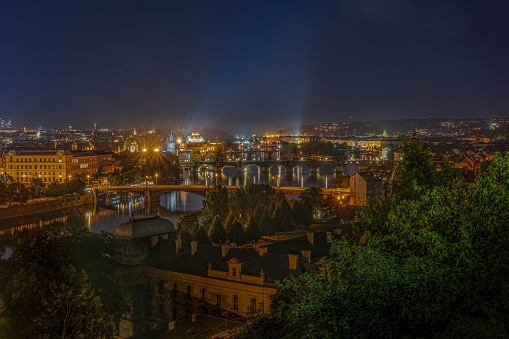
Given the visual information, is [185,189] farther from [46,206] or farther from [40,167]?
[40,167]

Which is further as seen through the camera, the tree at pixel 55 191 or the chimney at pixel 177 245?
the tree at pixel 55 191

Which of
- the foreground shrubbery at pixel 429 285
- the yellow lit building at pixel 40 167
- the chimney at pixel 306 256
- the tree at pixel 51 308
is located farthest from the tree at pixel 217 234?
the yellow lit building at pixel 40 167

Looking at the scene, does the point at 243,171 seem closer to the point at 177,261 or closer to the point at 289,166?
the point at 289,166

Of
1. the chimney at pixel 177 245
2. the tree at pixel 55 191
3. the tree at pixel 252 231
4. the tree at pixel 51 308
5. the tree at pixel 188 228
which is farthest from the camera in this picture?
the tree at pixel 55 191

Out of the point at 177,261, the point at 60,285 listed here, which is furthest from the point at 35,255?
the point at 177,261

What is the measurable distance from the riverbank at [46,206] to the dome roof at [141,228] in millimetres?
25475

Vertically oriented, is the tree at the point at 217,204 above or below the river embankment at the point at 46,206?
above

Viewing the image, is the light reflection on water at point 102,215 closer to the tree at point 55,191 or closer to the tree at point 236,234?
the tree at point 55,191

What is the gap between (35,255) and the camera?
37.6 ft

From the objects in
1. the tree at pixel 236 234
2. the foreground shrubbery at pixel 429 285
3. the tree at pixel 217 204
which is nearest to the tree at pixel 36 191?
the tree at pixel 217 204

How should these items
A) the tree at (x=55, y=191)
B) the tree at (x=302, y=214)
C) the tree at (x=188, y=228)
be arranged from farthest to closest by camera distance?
the tree at (x=55, y=191) → the tree at (x=302, y=214) → the tree at (x=188, y=228)

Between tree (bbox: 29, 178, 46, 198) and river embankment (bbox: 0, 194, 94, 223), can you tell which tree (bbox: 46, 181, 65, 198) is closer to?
tree (bbox: 29, 178, 46, 198)

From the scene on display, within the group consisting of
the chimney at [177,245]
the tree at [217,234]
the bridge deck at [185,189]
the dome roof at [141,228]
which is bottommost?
the bridge deck at [185,189]

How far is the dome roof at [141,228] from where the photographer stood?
1634 centimetres
